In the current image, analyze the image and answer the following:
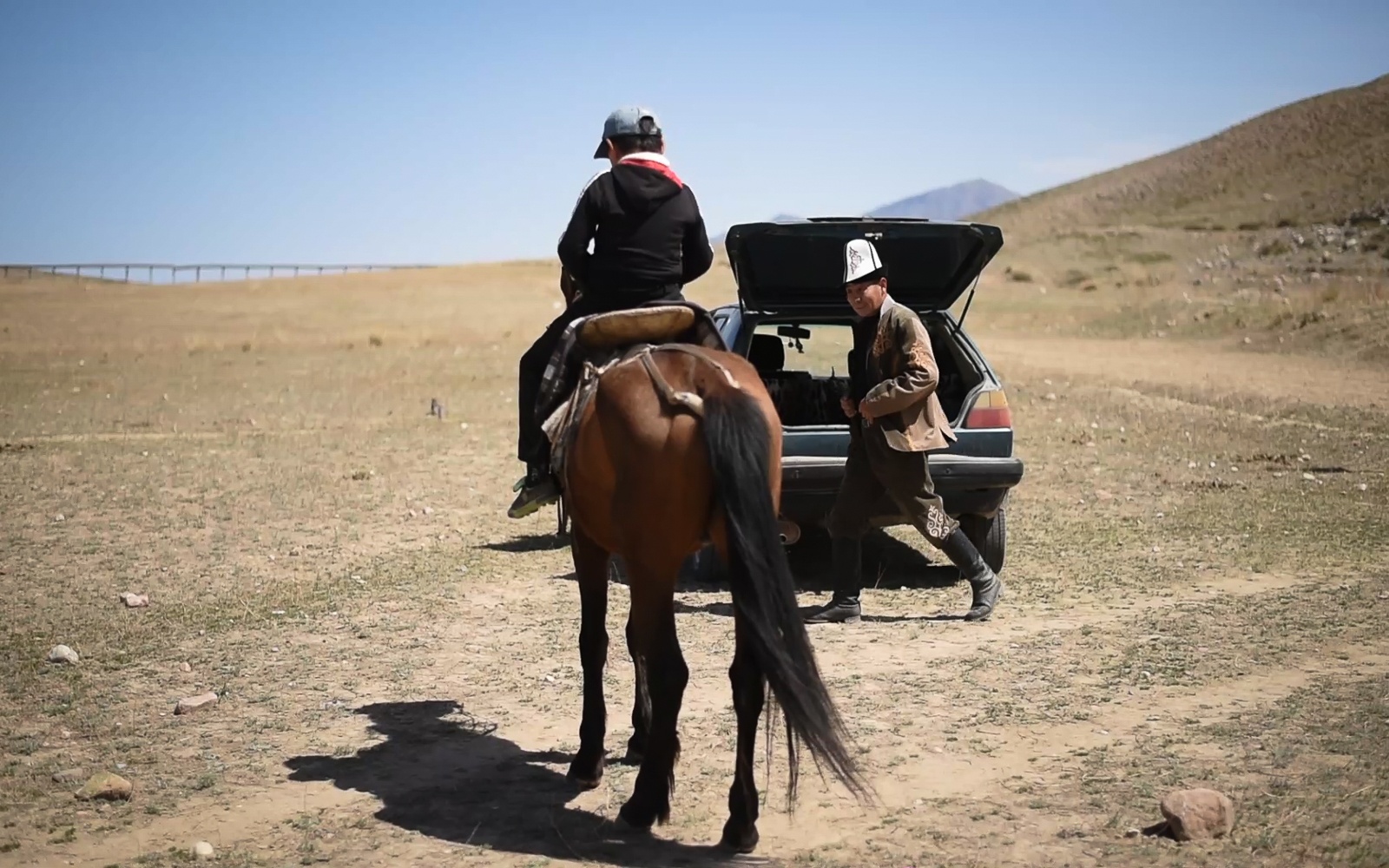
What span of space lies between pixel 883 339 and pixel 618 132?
7.30 feet

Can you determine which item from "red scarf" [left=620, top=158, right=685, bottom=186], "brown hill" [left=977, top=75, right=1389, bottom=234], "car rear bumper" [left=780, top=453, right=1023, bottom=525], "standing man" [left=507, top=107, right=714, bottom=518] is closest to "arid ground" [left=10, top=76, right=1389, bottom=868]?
"car rear bumper" [left=780, top=453, right=1023, bottom=525]

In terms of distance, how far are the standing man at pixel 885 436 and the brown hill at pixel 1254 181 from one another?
54642 mm

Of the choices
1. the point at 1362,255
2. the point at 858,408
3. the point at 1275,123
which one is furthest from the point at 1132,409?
the point at 1275,123

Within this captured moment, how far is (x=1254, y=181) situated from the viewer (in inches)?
2938

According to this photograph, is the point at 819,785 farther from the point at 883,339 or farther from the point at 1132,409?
the point at 1132,409

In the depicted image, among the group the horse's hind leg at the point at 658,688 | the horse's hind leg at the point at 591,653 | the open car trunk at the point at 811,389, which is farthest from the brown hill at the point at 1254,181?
the horse's hind leg at the point at 658,688

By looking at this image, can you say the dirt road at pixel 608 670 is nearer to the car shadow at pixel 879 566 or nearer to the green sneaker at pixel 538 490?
the car shadow at pixel 879 566

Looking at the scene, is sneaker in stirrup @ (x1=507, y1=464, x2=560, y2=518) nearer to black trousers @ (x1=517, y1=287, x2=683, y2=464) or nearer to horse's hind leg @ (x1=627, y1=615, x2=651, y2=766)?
black trousers @ (x1=517, y1=287, x2=683, y2=464)

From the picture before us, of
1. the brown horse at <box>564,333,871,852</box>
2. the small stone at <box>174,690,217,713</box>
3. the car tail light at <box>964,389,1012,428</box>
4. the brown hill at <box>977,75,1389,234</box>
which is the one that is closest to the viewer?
the brown horse at <box>564,333,871,852</box>

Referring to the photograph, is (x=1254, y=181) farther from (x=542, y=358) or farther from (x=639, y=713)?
(x=639, y=713)

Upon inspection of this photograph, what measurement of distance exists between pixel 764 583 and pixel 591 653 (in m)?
1.18

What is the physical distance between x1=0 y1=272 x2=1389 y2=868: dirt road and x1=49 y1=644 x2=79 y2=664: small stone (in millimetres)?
128

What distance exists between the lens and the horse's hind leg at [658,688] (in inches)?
181

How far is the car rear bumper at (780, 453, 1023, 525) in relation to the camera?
26.2 feet
